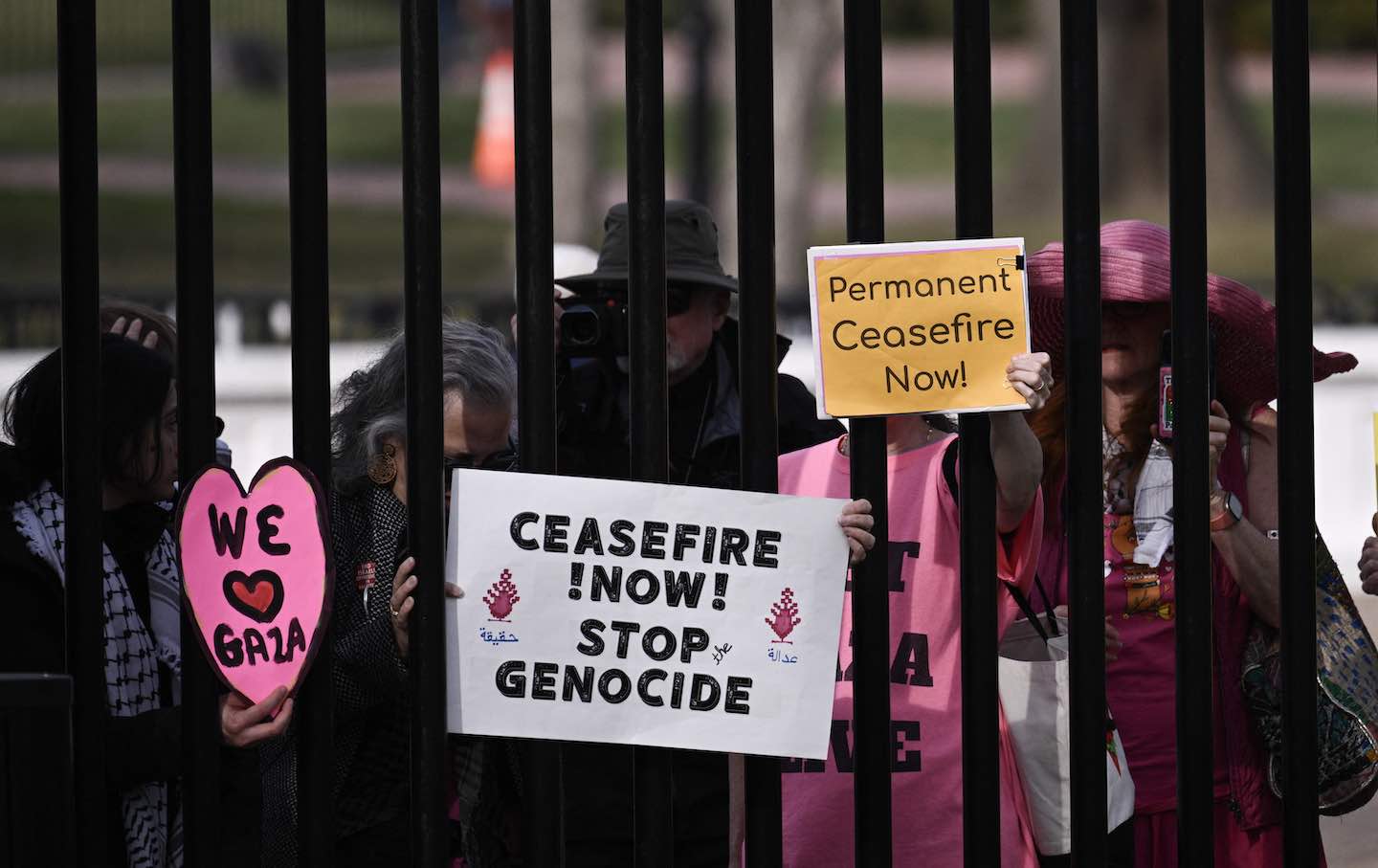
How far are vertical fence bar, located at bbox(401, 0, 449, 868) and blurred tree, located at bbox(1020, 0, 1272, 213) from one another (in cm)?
2192

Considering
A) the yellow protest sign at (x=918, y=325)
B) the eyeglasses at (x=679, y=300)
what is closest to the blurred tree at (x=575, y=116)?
the eyeglasses at (x=679, y=300)

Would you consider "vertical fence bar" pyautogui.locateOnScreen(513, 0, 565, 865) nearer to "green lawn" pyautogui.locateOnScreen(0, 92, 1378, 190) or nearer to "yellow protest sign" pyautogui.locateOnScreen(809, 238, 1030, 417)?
"yellow protest sign" pyautogui.locateOnScreen(809, 238, 1030, 417)

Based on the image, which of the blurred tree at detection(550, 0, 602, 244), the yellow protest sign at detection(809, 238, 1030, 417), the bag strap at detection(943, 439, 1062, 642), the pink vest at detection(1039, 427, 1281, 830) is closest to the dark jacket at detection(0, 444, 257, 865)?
the yellow protest sign at detection(809, 238, 1030, 417)

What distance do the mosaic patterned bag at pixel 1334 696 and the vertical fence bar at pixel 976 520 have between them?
577mm

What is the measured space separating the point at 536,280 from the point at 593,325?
3.76ft

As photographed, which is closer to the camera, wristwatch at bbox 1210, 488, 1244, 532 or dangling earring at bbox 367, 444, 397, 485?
wristwatch at bbox 1210, 488, 1244, 532

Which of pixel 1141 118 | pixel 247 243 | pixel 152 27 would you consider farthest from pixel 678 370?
pixel 152 27

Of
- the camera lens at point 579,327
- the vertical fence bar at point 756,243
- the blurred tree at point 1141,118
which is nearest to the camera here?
the vertical fence bar at point 756,243

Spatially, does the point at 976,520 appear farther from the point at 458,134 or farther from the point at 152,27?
the point at 458,134

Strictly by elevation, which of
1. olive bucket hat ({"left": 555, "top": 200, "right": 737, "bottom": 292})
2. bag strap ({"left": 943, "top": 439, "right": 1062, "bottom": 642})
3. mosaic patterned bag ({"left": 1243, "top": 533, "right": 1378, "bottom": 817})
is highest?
olive bucket hat ({"left": 555, "top": 200, "right": 737, "bottom": 292})

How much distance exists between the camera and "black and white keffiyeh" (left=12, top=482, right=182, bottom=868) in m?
2.33

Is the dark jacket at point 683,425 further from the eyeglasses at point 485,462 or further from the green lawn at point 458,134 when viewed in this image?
the green lawn at point 458,134

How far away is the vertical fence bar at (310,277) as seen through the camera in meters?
2.14

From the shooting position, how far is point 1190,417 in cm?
228
